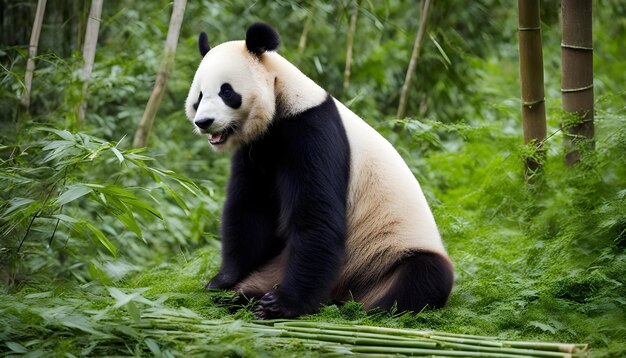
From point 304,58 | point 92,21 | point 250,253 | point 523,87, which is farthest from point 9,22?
point 523,87

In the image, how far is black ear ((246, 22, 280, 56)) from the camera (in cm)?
411

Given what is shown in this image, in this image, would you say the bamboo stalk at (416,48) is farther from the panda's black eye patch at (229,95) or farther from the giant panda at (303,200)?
the panda's black eye patch at (229,95)

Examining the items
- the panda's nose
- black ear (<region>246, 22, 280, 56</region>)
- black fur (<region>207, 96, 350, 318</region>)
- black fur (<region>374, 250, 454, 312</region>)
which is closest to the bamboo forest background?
black fur (<region>374, 250, 454, 312</region>)

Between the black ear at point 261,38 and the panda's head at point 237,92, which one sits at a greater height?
the black ear at point 261,38

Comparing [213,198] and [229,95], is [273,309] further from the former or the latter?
[213,198]

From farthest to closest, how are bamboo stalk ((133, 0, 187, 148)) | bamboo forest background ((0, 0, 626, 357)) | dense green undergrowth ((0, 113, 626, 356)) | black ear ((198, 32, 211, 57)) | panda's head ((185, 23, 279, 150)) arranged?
1. bamboo stalk ((133, 0, 187, 148))
2. black ear ((198, 32, 211, 57))
3. panda's head ((185, 23, 279, 150))
4. bamboo forest background ((0, 0, 626, 357))
5. dense green undergrowth ((0, 113, 626, 356))

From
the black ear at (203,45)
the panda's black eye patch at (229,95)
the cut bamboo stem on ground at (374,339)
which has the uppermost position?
the black ear at (203,45)

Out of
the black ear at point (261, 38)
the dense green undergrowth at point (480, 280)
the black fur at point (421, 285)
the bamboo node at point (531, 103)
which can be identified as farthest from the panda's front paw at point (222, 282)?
the bamboo node at point (531, 103)

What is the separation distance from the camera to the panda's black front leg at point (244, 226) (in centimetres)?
431

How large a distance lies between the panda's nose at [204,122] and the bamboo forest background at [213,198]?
33cm

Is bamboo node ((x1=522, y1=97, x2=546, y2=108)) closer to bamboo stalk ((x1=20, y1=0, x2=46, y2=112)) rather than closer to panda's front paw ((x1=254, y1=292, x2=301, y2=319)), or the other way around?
panda's front paw ((x1=254, y1=292, x2=301, y2=319))

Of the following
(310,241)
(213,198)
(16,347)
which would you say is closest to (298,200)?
(310,241)

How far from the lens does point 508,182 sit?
5273 millimetres

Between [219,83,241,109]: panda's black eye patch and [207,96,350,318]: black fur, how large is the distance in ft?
0.79
